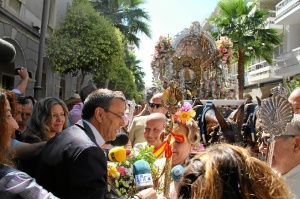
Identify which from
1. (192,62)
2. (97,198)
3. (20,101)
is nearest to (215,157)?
(97,198)

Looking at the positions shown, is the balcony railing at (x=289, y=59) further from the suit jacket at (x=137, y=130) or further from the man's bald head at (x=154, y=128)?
the man's bald head at (x=154, y=128)

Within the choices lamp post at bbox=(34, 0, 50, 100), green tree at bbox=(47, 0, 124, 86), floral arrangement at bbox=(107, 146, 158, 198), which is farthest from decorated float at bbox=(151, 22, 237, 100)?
floral arrangement at bbox=(107, 146, 158, 198)

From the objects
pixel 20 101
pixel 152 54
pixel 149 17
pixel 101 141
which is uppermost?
pixel 149 17

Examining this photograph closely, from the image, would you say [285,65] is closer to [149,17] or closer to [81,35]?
[149,17]

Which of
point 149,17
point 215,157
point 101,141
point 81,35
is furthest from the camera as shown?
point 149,17

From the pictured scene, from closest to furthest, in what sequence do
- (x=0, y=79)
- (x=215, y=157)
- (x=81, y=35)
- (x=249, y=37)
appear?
1. (x=215, y=157)
2. (x=0, y=79)
3. (x=81, y=35)
4. (x=249, y=37)

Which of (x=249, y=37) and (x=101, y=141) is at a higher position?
(x=249, y=37)

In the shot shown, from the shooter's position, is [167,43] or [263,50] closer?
[167,43]

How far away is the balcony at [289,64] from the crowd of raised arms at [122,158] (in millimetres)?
18266

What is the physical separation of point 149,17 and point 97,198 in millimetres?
24723

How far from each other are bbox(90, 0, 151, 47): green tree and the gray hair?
68.5ft

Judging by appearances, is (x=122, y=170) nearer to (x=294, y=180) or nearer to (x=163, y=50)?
(x=294, y=180)

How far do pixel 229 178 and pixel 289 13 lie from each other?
2157cm

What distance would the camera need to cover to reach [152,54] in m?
12.2
